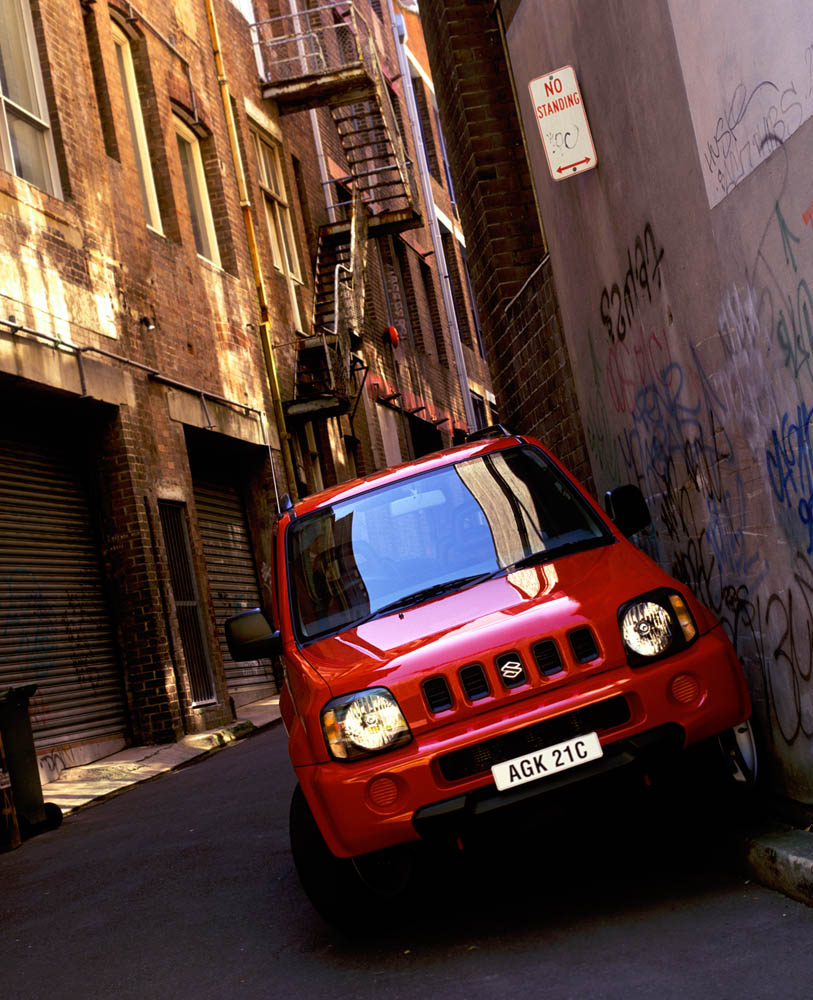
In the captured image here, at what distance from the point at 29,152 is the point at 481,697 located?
10.8m

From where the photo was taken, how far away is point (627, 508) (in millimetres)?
6258

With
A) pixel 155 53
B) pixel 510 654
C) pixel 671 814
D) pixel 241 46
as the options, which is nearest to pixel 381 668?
pixel 510 654

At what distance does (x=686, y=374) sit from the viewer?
663 centimetres

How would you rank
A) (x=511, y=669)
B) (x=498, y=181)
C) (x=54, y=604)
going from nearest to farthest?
1. (x=511, y=669)
2. (x=498, y=181)
3. (x=54, y=604)

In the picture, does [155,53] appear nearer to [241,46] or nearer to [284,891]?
[241,46]

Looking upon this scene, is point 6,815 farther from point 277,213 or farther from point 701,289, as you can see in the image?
point 277,213

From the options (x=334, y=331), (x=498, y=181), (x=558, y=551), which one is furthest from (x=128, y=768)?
(x=334, y=331)

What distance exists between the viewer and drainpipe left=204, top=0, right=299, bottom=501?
826 inches

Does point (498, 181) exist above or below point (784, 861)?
above

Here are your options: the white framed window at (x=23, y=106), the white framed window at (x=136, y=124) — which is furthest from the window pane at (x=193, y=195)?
the white framed window at (x=23, y=106)

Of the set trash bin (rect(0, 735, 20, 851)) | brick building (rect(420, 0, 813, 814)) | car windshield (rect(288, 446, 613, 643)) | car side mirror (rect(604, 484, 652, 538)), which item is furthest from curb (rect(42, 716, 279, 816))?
car side mirror (rect(604, 484, 652, 538))

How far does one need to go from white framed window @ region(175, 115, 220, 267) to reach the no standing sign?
1207 cm

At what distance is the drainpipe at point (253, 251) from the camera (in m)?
21.0

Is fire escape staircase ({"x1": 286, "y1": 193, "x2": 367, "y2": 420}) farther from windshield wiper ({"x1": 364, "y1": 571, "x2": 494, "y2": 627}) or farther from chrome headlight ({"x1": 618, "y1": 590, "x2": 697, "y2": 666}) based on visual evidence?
chrome headlight ({"x1": 618, "y1": 590, "x2": 697, "y2": 666})
